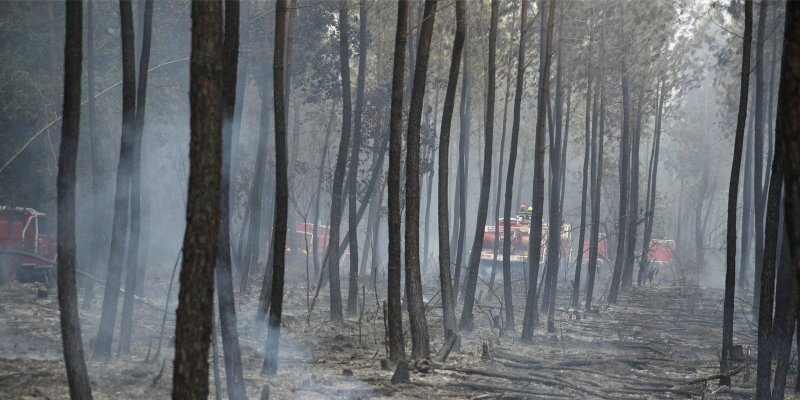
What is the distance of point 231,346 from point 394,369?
352cm

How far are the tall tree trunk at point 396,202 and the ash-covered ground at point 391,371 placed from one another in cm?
49

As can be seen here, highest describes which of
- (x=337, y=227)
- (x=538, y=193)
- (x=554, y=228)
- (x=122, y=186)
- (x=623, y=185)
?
(x=623, y=185)

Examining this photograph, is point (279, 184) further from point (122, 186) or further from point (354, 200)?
point (354, 200)

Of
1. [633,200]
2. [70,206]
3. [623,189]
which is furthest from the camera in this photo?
[633,200]

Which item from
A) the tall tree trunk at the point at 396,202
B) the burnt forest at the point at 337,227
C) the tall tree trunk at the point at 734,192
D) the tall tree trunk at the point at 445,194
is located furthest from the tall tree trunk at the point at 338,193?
the tall tree trunk at the point at 734,192

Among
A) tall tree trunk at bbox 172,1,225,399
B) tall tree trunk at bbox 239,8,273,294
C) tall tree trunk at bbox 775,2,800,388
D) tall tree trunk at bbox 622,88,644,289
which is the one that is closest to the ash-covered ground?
tall tree trunk at bbox 239,8,273,294

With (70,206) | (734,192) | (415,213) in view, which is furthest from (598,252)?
(70,206)

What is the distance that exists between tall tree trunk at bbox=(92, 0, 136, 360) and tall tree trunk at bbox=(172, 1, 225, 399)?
481cm

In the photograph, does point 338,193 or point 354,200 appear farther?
point 354,200

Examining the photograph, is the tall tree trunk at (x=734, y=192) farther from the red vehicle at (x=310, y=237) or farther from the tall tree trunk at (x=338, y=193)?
the red vehicle at (x=310, y=237)

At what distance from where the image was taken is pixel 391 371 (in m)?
12.9

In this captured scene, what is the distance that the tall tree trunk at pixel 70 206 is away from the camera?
26.7 feet

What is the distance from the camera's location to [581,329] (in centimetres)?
2089

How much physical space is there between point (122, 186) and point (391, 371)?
4.36 metres
